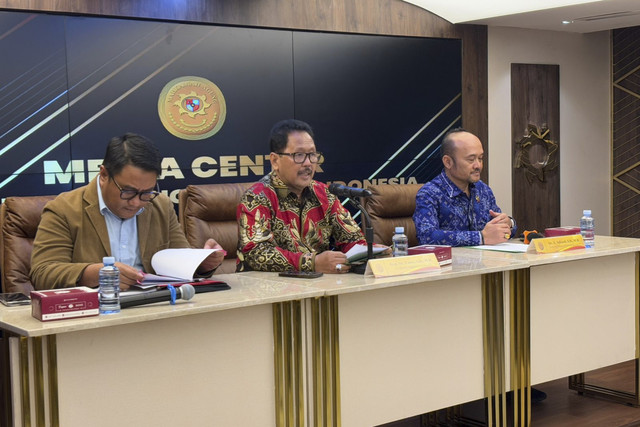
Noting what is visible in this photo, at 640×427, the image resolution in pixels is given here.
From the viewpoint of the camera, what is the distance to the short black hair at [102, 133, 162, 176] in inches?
103

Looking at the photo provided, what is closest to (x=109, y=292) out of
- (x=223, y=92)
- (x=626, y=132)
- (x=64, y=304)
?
(x=64, y=304)

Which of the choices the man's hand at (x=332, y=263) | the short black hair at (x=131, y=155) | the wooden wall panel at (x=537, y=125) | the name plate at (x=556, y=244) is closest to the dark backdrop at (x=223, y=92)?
the wooden wall panel at (x=537, y=125)

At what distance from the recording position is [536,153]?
6762mm

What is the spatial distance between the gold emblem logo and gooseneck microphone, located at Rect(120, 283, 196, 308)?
253 cm

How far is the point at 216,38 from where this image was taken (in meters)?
4.93

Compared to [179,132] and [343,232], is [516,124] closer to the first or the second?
[179,132]

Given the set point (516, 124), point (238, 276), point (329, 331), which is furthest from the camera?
point (516, 124)

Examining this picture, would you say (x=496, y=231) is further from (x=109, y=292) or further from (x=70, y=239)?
(x=109, y=292)

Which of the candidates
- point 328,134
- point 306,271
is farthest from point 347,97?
point 306,271

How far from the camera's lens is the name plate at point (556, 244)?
332cm

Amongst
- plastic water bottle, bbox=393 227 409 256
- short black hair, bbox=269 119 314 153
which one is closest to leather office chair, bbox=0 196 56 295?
short black hair, bbox=269 119 314 153

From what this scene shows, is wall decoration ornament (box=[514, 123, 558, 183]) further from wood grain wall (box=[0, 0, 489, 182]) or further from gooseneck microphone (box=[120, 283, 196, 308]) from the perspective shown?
gooseneck microphone (box=[120, 283, 196, 308])

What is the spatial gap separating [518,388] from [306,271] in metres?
0.97

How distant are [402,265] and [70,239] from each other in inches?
44.4
